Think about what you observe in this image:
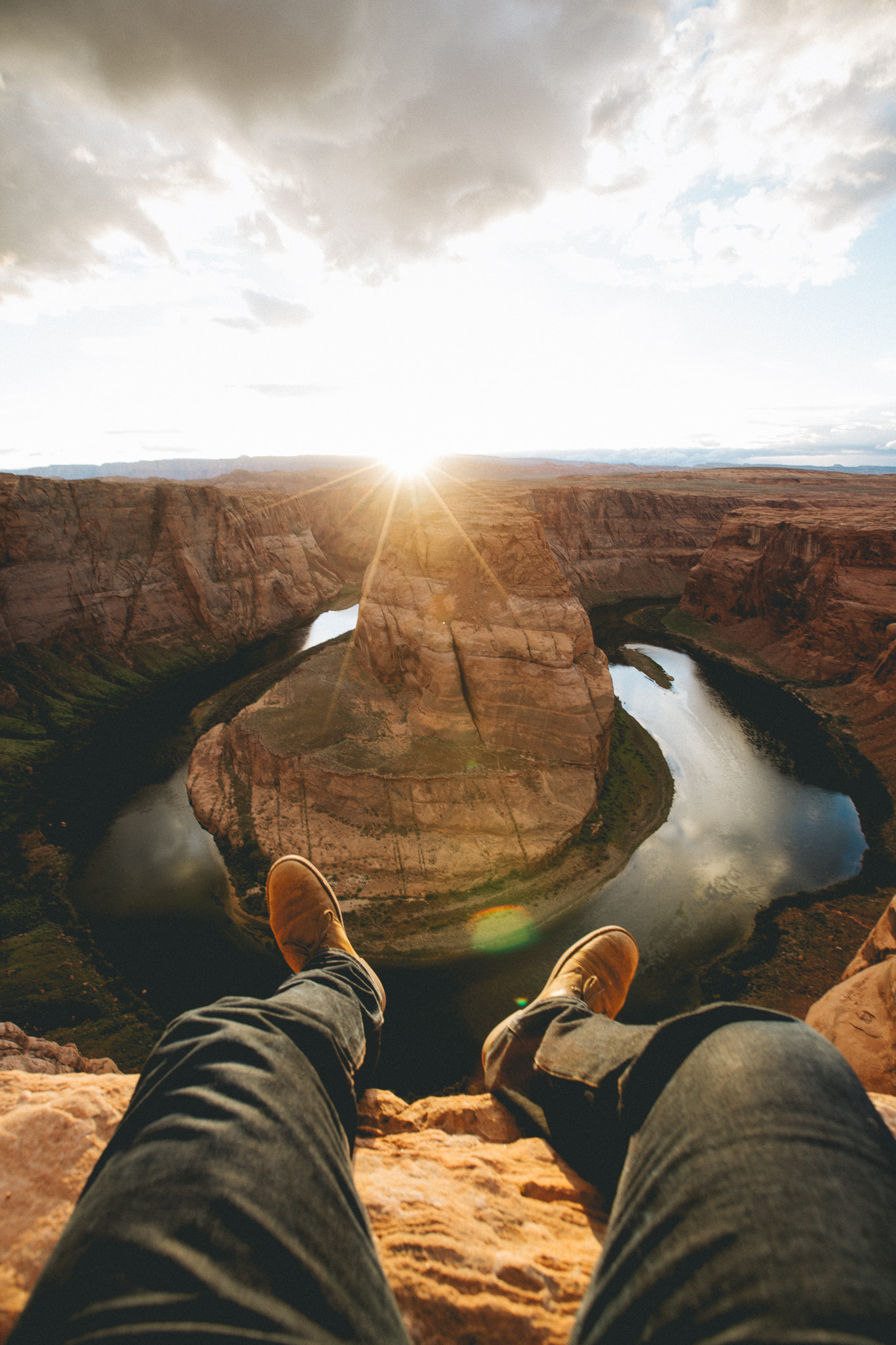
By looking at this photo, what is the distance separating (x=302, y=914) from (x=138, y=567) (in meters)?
38.9

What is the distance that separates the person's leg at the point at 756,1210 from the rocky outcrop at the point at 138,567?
3803cm

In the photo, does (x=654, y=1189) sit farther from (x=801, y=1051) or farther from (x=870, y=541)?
(x=870, y=541)

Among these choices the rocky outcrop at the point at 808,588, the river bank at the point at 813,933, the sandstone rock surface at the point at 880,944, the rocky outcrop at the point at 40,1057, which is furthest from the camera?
the rocky outcrop at the point at 808,588

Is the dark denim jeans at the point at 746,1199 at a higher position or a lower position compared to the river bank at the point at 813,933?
higher

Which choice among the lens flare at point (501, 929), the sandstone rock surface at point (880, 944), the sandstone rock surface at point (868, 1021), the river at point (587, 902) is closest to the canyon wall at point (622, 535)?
the river at point (587, 902)

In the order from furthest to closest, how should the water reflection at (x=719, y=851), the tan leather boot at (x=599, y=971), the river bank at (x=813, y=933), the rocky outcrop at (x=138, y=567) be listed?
the rocky outcrop at (x=138, y=567) → the water reflection at (x=719, y=851) → the river bank at (x=813, y=933) → the tan leather boot at (x=599, y=971)

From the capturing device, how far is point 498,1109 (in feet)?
13.1

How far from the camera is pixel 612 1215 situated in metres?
1.78

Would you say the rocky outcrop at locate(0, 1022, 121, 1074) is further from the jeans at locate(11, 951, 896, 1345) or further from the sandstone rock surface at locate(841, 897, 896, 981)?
the sandstone rock surface at locate(841, 897, 896, 981)

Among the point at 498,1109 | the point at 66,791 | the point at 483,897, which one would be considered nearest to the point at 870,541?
the point at 483,897

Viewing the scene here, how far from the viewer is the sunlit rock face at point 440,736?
1686cm

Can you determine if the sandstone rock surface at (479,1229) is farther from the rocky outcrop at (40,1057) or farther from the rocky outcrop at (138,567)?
the rocky outcrop at (138,567)

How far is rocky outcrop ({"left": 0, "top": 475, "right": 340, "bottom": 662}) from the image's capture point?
31.0 m

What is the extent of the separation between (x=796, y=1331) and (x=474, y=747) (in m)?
17.5
